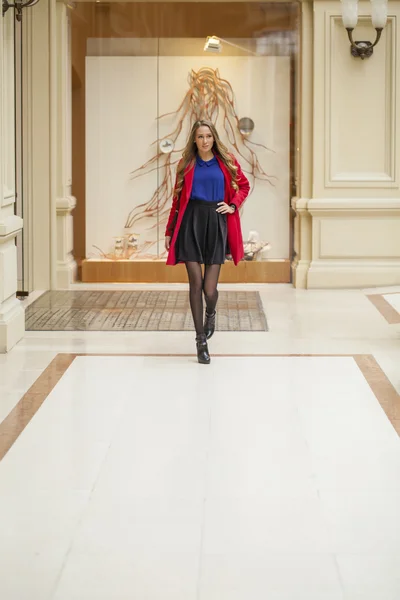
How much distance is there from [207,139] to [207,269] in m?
0.87

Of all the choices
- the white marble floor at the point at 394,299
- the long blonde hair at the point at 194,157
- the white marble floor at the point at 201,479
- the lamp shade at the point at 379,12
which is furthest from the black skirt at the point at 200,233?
the lamp shade at the point at 379,12

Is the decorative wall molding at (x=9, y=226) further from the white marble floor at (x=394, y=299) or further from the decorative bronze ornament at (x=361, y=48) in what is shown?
the decorative bronze ornament at (x=361, y=48)

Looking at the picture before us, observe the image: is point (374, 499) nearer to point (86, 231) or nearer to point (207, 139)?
point (207, 139)

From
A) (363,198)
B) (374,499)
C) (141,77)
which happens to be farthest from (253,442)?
(141,77)

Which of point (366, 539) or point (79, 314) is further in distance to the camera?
point (79, 314)

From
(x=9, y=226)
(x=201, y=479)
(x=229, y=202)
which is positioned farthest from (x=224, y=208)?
(x=201, y=479)

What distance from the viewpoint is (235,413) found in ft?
17.1

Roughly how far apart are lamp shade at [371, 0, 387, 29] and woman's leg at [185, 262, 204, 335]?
4013 millimetres

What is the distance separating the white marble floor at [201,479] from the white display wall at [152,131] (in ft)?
12.8

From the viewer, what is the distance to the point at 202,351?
6.49 meters

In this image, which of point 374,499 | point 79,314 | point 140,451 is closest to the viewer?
point 374,499

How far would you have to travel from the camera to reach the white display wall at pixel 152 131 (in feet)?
34.6

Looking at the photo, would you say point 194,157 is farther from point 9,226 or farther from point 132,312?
point 132,312

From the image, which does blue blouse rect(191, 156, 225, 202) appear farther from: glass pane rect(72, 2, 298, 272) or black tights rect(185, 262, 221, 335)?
glass pane rect(72, 2, 298, 272)
